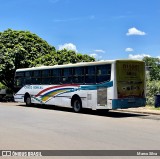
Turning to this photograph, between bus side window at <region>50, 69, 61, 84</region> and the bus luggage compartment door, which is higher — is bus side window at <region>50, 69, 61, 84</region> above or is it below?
above

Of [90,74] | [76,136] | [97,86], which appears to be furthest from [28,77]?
[76,136]

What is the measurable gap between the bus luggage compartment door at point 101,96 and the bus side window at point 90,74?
0.73 metres

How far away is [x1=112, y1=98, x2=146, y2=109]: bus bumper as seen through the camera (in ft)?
63.7

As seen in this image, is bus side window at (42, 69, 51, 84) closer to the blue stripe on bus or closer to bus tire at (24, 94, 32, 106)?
bus tire at (24, 94, 32, 106)

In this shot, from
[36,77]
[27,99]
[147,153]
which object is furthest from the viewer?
[27,99]

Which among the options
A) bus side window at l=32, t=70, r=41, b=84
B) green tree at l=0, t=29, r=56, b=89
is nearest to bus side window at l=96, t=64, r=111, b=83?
bus side window at l=32, t=70, r=41, b=84

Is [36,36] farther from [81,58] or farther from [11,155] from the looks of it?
[11,155]

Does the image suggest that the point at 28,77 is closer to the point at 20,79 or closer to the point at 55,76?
the point at 20,79

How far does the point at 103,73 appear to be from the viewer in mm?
20031

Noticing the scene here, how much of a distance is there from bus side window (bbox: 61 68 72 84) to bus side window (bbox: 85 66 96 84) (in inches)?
67.6

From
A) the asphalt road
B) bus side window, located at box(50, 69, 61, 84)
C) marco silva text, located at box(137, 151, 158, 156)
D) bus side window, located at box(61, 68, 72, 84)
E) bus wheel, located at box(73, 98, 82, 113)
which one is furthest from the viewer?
bus side window, located at box(50, 69, 61, 84)

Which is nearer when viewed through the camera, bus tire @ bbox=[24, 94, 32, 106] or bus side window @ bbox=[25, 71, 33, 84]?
bus side window @ bbox=[25, 71, 33, 84]

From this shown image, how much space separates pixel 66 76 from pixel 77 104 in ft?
6.49

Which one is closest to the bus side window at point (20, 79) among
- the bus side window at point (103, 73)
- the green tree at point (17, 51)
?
the green tree at point (17, 51)
